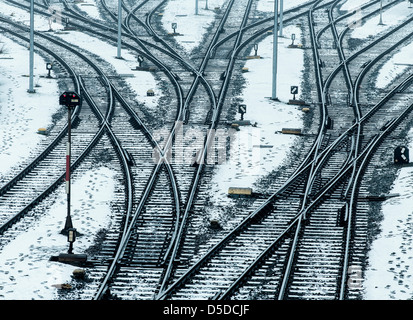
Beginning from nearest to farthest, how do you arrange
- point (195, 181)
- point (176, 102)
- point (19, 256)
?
point (19, 256), point (195, 181), point (176, 102)

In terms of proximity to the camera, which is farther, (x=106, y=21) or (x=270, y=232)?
(x=106, y=21)

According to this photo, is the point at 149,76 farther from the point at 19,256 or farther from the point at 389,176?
the point at 19,256

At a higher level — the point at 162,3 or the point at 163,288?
the point at 162,3

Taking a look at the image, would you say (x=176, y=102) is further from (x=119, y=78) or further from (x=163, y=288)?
(x=163, y=288)

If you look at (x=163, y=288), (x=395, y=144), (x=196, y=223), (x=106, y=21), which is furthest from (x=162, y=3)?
(x=163, y=288)

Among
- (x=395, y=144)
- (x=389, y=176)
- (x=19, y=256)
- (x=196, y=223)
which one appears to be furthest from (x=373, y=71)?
(x=19, y=256)

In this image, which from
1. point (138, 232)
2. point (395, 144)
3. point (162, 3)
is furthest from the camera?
point (162, 3)
